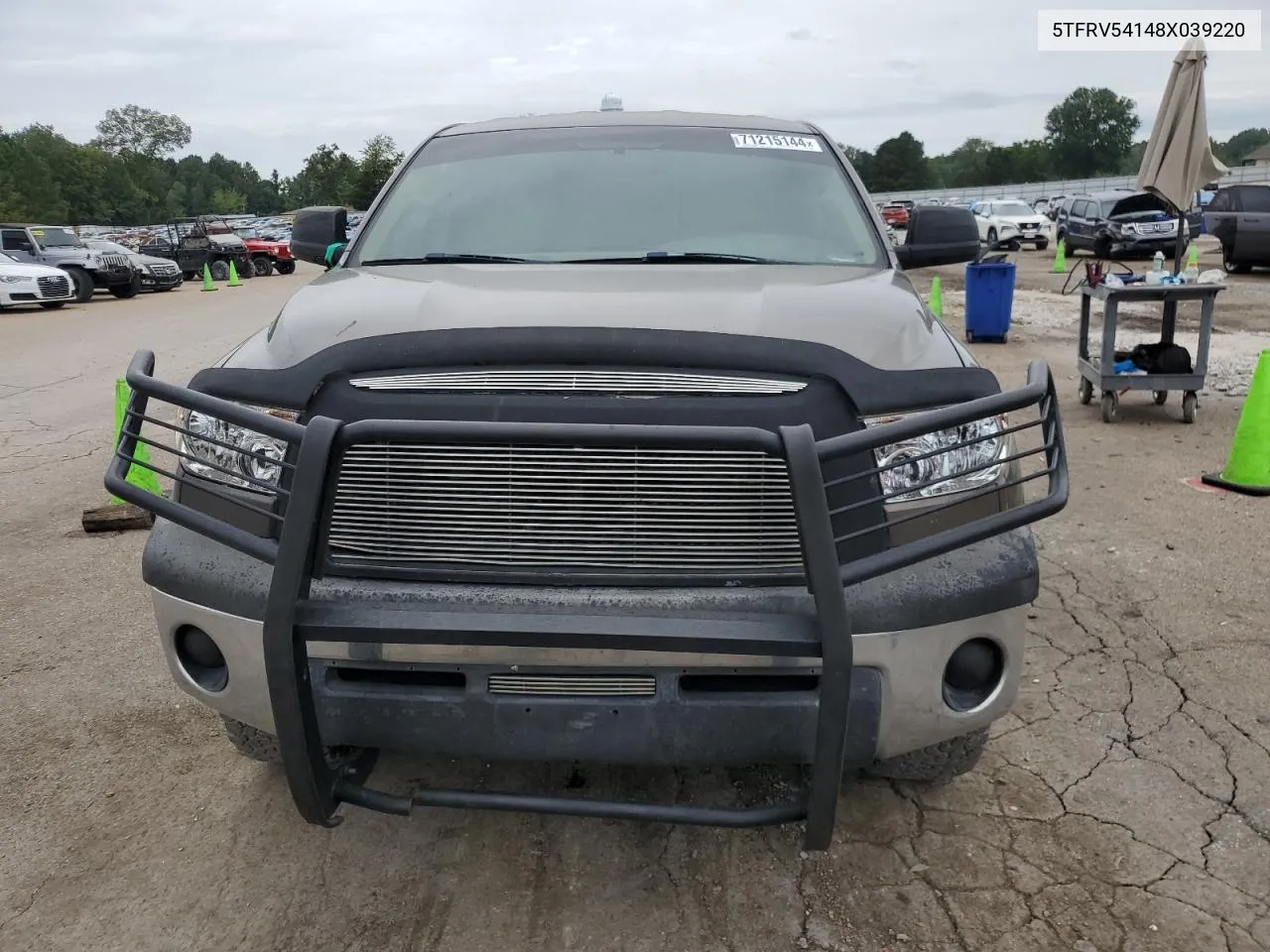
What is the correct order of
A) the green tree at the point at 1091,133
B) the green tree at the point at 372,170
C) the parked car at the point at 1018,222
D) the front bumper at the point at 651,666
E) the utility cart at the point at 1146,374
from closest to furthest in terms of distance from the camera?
1. the front bumper at the point at 651,666
2. the utility cart at the point at 1146,374
3. the parked car at the point at 1018,222
4. the green tree at the point at 372,170
5. the green tree at the point at 1091,133

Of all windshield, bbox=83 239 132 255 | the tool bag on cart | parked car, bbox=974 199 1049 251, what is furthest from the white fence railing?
the tool bag on cart

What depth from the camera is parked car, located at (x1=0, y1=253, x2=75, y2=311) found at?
1980 cm

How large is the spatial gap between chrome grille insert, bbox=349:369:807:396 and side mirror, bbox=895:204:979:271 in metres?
2.01

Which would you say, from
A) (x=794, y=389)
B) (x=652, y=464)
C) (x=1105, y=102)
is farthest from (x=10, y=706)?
(x=1105, y=102)

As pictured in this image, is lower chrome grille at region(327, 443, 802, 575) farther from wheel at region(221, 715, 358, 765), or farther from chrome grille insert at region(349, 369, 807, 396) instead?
wheel at region(221, 715, 358, 765)

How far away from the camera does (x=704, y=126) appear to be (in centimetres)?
402

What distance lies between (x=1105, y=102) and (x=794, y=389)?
123 m

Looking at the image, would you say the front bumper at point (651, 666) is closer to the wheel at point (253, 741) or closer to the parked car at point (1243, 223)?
the wheel at point (253, 741)

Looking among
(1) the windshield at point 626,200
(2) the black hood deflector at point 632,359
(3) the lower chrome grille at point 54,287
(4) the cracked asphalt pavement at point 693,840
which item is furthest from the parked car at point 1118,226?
(2) the black hood deflector at point 632,359

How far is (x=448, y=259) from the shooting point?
3.40 metres

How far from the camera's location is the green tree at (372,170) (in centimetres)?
5070

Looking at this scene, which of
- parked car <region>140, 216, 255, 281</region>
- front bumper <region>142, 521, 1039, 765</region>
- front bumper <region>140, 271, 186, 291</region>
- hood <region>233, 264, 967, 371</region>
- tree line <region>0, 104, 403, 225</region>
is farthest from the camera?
tree line <region>0, 104, 403, 225</region>

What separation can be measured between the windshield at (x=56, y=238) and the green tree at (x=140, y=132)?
118888 millimetres

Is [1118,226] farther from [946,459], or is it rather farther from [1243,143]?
[1243,143]
